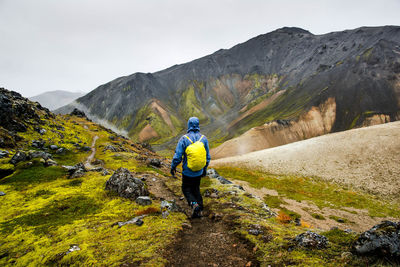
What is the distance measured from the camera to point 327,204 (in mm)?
31609

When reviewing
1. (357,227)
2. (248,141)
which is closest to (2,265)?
(357,227)

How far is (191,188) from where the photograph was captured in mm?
10273

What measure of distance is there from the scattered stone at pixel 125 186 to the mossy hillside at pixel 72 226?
0.60 metres

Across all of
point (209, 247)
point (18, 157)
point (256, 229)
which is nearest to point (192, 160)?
point (209, 247)

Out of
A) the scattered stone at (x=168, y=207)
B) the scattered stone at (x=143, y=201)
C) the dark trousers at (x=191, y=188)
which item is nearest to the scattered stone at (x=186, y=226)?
the dark trousers at (x=191, y=188)

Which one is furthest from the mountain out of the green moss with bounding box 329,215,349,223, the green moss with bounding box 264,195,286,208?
the green moss with bounding box 329,215,349,223

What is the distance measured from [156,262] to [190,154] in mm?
4552

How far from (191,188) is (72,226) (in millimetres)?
6162

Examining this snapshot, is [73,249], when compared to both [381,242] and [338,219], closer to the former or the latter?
[381,242]

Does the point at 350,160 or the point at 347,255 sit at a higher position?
the point at 347,255

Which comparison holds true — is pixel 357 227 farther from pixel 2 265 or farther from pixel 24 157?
pixel 24 157

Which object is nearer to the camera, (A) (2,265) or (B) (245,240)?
(A) (2,265)

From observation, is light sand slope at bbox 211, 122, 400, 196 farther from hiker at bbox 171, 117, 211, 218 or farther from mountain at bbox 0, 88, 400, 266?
hiker at bbox 171, 117, 211, 218

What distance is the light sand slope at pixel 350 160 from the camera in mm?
41656
